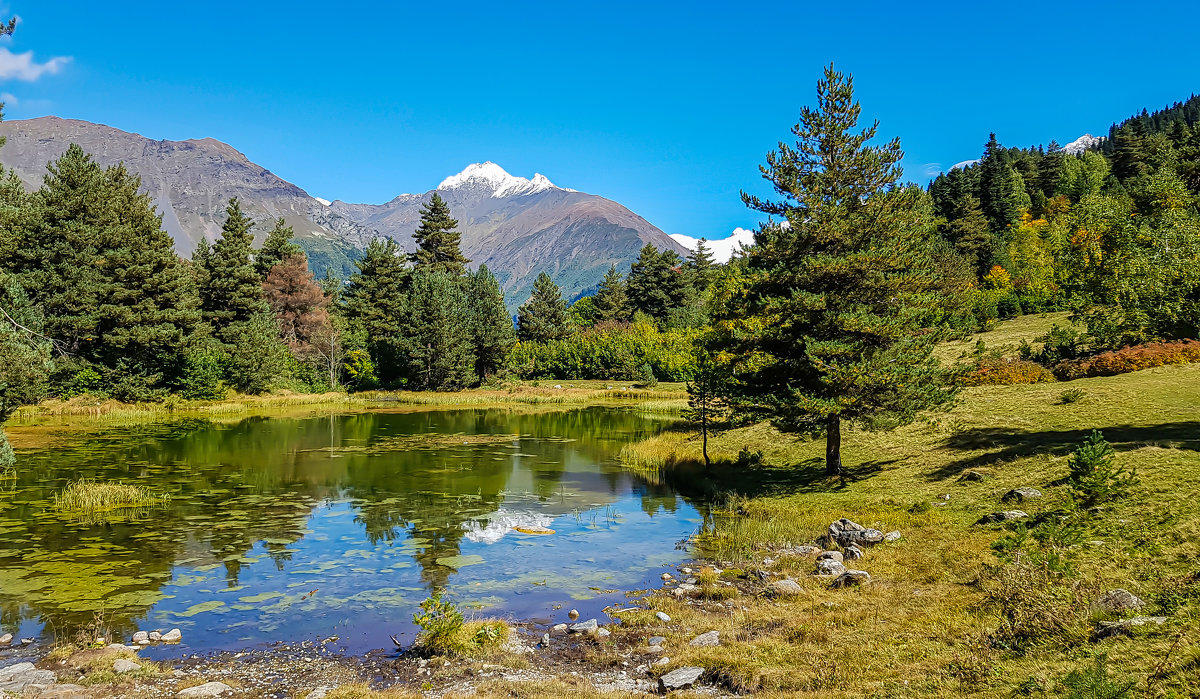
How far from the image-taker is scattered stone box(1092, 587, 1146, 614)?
34.3ft

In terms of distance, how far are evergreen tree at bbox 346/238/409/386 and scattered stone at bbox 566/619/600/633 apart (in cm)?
7990

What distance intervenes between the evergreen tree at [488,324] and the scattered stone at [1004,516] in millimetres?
75103

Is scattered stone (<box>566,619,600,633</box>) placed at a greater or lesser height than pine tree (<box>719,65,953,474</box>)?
lesser

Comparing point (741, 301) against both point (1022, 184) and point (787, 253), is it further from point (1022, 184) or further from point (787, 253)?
point (1022, 184)

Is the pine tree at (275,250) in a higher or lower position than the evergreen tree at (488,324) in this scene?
higher

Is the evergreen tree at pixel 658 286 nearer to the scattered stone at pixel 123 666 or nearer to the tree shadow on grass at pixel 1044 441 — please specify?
the tree shadow on grass at pixel 1044 441

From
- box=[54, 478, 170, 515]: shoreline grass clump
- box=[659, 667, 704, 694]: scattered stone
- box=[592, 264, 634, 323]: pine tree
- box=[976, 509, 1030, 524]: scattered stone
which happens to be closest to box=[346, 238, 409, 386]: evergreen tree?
box=[592, 264, 634, 323]: pine tree

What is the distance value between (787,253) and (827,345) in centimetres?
421

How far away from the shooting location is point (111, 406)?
197ft

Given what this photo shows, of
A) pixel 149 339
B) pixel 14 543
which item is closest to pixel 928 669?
pixel 14 543

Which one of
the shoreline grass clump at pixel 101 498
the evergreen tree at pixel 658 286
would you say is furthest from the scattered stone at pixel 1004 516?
the evergreen tree at pixel 658 286

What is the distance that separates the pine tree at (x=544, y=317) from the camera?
110125 millimetres

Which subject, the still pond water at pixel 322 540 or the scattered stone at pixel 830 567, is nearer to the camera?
the still pond water at pixel 322 540

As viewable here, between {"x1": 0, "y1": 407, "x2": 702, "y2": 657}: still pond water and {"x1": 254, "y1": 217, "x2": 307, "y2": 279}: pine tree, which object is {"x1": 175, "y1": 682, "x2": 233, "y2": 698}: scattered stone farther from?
{"x1": 254, "y1": 217, "x2": 307, "y2": 279}: pine tree
